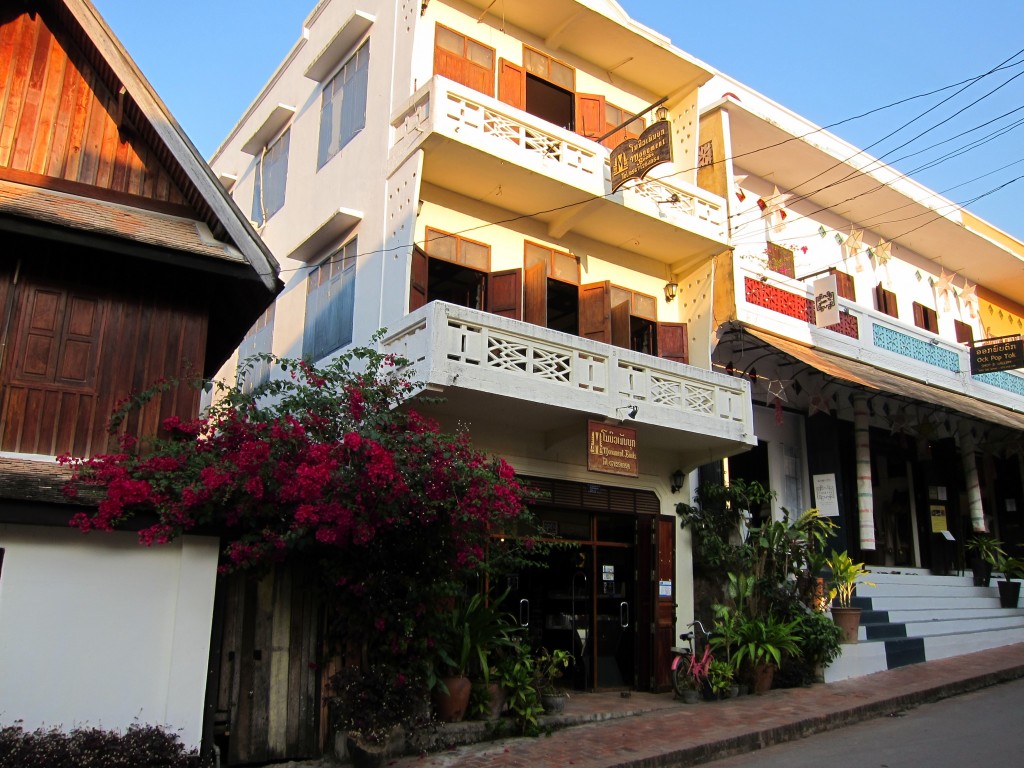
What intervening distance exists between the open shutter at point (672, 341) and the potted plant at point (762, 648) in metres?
Result: 4.32

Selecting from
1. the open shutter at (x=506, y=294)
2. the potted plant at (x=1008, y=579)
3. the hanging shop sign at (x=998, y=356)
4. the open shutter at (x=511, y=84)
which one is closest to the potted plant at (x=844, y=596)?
the potted plant at (x=1008, y=579)

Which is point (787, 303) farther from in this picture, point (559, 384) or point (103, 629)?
point (103, 629)

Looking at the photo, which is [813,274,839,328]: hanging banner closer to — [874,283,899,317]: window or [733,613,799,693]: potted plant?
[874,283,899,317]: window

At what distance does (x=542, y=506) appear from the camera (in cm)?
1248

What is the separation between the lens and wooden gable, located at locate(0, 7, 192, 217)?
9.34 metres

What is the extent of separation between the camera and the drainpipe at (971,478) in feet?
60.7

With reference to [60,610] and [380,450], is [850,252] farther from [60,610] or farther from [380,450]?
[60,610]

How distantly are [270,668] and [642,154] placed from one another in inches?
338

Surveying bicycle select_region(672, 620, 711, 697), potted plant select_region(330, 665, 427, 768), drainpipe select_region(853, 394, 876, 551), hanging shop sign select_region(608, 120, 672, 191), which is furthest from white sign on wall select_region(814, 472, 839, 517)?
potted plant select_region(330, 665, 427, 768)

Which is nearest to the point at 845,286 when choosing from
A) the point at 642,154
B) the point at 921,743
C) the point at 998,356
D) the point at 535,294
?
the point at 998,356

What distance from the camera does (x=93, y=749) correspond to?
23.2ft

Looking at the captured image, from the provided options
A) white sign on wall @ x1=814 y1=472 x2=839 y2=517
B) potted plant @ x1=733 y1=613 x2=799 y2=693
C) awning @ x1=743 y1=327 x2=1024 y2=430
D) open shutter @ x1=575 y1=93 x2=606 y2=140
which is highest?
open shutter @ x1=575 y1=93 x2=606 y2=140

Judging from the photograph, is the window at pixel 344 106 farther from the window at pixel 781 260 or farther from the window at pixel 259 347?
the window at pixel 781 260

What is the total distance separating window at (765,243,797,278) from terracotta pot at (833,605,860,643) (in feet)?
21.7
